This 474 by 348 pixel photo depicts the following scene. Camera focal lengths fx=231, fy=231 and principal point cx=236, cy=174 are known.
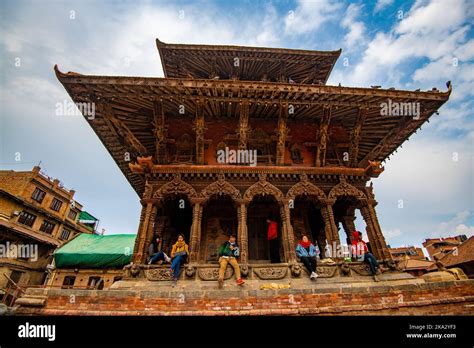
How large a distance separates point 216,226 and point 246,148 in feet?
13.4

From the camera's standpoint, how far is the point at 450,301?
6.50 m

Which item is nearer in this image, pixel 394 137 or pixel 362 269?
pixel 362 269

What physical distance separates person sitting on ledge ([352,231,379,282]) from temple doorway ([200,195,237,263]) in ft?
17.0

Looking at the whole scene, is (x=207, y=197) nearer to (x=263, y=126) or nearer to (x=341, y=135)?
(x=263, y=126)

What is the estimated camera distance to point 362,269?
8445 millimetres

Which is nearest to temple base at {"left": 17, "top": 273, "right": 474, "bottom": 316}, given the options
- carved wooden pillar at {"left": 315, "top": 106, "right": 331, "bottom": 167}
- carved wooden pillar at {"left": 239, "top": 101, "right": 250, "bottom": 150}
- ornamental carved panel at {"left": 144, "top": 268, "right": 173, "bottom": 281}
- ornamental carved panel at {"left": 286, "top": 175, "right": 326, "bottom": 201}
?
ornamental carved panel at {"left": 144, "top": 268, "right": 173, "bottom": 281}

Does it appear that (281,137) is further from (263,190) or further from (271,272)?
(271,272)

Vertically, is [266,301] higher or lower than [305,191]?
lower

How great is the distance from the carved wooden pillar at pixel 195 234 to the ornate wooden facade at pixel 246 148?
0.04 meters

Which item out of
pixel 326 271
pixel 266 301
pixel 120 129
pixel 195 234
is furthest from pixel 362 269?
pixel 120 129

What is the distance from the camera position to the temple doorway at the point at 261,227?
35.7 feet

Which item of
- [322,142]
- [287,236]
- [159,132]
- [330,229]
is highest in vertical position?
[159,132]

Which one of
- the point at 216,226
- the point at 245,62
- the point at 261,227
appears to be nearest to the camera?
the point at 216,226

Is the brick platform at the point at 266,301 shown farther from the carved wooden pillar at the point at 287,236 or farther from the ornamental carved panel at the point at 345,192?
the ornamental carved panel at the point at 345,192
